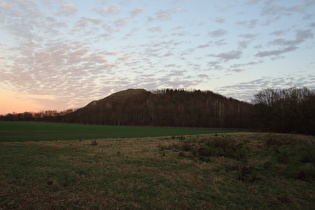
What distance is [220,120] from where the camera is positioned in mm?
120250

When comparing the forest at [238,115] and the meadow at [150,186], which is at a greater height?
the forest at [238,115]

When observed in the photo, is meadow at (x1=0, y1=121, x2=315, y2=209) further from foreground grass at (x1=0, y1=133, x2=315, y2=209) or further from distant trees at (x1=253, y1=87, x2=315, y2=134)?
distant trees at (x1=253, y1=87, x2=315, y2=134)

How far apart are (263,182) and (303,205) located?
2.95 m

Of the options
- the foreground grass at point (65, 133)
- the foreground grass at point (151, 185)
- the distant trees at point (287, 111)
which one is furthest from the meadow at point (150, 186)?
the distant trees at point (287, 111)

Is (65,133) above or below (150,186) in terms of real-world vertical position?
above

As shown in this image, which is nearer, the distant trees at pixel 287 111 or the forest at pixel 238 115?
the distant trees at pixel 287 111

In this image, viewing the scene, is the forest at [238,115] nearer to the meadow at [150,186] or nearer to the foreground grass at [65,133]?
the foreground grass at [65,133]

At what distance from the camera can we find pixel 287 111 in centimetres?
5772

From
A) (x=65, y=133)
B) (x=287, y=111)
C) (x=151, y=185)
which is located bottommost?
(x=151, y=185)

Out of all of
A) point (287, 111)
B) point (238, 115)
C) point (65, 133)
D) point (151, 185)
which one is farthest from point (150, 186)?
point (238, 115)

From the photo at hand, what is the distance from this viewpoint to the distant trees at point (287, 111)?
53562 millimetres

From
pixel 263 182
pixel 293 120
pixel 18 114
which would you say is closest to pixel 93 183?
pixel 263 182

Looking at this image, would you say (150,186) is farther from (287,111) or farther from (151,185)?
(287,111)

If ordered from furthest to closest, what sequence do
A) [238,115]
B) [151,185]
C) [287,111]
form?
[238,115]
[287,111]
[151,185]
